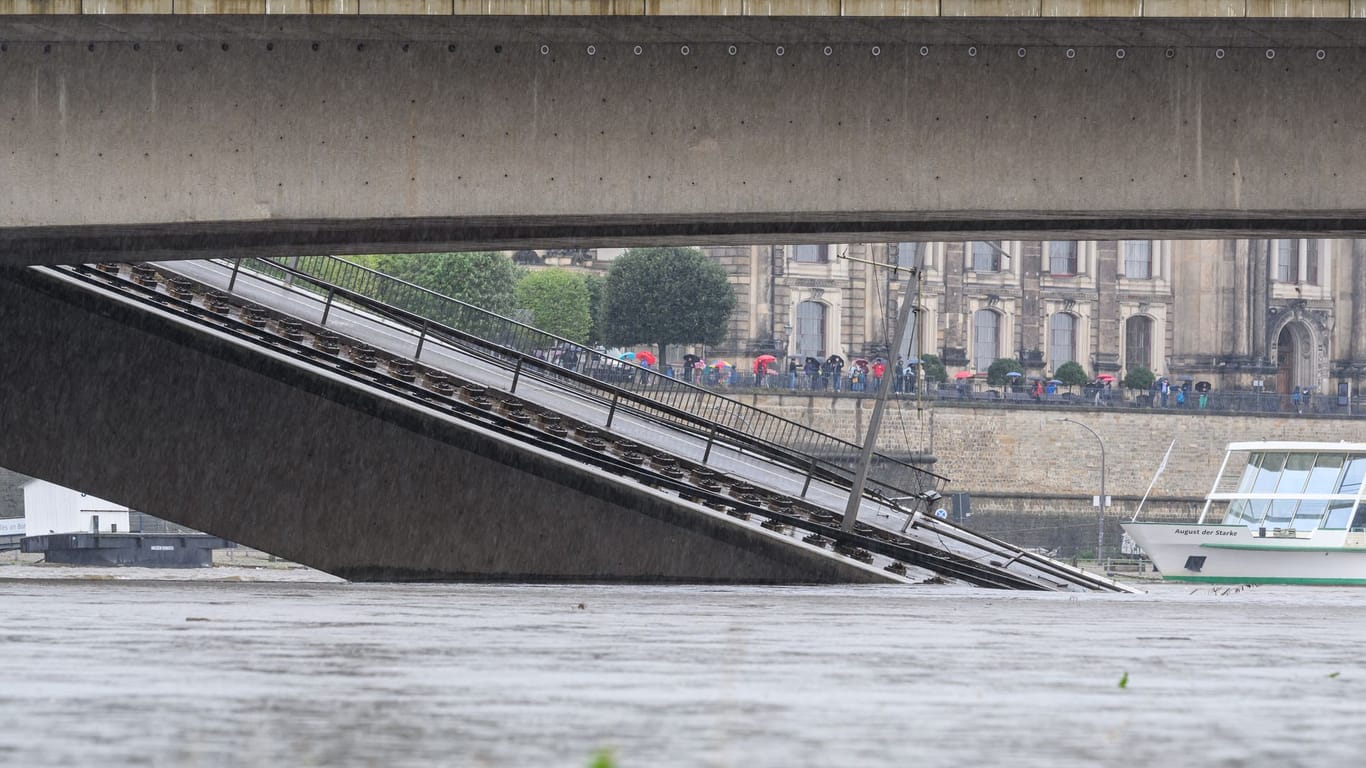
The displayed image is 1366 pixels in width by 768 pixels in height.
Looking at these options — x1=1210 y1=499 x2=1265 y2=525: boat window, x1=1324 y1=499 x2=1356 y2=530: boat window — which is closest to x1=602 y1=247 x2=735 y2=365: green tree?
x1=1210 y1=499 x2=1265 y2=525: boat window

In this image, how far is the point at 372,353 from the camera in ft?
76.4

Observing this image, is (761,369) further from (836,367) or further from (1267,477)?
(1267,477)

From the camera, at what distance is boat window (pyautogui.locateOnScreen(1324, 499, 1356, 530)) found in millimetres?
44312

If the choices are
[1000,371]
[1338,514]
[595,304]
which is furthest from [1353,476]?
[595,304]

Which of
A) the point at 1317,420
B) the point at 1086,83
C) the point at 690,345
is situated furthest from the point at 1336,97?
the point at 1317,420

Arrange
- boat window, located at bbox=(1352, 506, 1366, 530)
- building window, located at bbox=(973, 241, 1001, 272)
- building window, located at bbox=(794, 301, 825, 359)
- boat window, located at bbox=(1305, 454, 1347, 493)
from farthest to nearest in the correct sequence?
building window, located at bbox=(973, 241, 1001, 272), building window, located at bbox=(794, 301, 825, 359), boat window, located at bbox=(1352, 506, 1366, 530), boat window, located at bbox=(1305, 454, 1347, 493)

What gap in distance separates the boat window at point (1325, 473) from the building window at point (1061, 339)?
49.8 meters

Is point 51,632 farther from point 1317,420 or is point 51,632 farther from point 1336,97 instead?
point 1317,420

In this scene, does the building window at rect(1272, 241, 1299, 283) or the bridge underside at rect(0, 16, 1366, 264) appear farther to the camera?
the building window at rect(1272, 241, 1299, 283)

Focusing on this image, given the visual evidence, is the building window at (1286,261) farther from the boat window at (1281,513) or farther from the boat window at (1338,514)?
the boat window at (1338,514)

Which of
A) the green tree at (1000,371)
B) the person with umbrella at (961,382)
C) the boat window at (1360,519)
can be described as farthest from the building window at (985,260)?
the boat window at (1360,519)

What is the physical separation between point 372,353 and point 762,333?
217ft

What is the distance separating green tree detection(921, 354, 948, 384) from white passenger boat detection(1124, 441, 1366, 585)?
40.5 meters

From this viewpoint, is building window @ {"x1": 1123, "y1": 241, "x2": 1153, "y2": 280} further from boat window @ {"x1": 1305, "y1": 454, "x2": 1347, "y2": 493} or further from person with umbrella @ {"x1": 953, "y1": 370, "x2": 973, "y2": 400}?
boat window @ {"x1": 1305, "y1": 454, "x2": 1347, "y2": 493}
